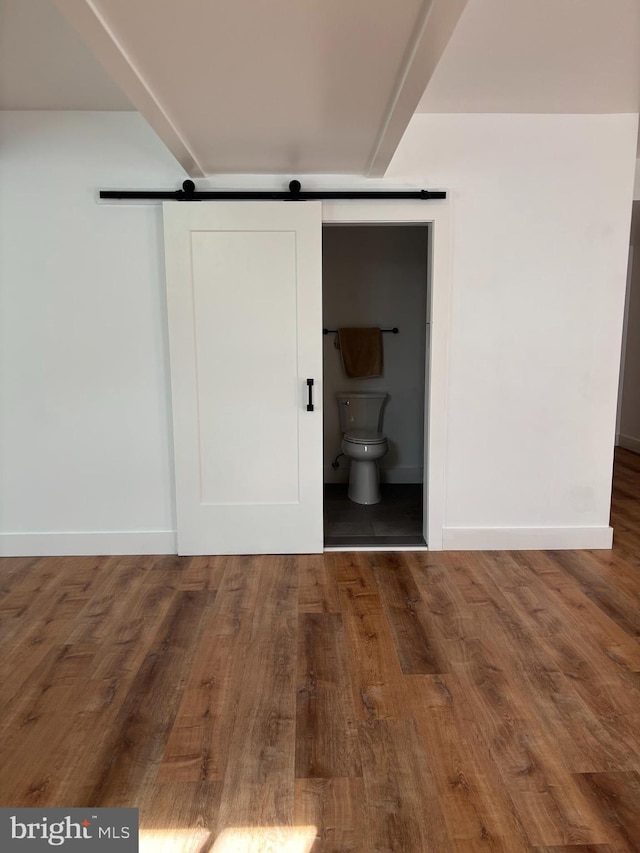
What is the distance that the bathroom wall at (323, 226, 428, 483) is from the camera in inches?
187

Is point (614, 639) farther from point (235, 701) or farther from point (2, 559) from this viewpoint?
point (2, 559)

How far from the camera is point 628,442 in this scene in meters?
6.16

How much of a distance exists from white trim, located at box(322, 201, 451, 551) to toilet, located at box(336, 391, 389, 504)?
925 mm

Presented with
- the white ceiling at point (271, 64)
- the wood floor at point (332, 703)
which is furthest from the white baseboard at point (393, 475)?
the white ceiling at point (271, 64)

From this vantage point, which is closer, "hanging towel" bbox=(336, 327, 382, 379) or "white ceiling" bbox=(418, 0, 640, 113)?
"white ceiling" bbox=(418, 0, 640, 113)

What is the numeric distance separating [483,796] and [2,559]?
9.55ft

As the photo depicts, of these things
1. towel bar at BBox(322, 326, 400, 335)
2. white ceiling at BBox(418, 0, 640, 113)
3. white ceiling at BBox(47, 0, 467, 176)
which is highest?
white ceiling at BBox(418, 0, 640, 113)

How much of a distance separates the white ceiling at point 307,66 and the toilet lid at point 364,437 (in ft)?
6.25

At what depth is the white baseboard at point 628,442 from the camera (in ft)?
19.7

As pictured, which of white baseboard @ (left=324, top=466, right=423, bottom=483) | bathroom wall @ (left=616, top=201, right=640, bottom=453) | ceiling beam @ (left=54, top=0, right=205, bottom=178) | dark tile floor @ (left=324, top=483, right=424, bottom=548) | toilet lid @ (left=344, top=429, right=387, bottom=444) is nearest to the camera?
ceiling beam @ (left=54, top=0, right=205, bottom=178)

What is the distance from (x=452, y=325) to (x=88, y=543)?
2.46 metres

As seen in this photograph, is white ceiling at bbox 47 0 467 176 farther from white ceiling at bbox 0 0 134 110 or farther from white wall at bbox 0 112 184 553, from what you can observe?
white wall at bbox 0 112 184 553

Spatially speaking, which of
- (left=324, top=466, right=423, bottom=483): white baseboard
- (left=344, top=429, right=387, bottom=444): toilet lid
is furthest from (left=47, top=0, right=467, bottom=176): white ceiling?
(left=324, top=466, right=423, bottom=483): white baseboard

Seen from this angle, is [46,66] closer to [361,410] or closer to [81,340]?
[81,340]
